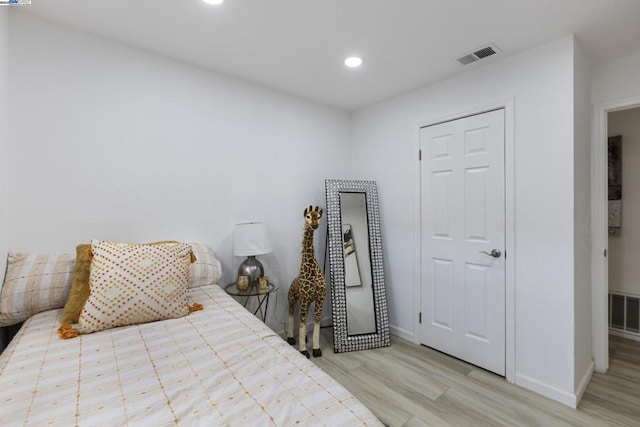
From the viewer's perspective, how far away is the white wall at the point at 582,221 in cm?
195

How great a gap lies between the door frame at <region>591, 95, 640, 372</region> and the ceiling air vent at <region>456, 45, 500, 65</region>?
1.01m

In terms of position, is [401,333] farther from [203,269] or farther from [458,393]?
[203,269]

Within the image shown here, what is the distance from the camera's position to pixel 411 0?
1593mm

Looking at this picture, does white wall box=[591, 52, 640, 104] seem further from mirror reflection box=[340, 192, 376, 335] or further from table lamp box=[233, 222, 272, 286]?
table lamp box=[233, 222, 272, 286]

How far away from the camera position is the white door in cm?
227

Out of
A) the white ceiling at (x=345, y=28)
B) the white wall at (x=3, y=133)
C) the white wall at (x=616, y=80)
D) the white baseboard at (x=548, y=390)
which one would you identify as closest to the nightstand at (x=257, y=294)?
the white wall at (x=3, y=133)

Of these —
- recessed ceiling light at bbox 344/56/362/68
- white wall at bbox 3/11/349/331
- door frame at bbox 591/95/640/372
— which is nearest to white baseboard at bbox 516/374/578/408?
door frame at bbox 591/95/640/372

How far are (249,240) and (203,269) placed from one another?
1.39 ft

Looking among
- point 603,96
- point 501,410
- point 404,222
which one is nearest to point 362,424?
point 501,410

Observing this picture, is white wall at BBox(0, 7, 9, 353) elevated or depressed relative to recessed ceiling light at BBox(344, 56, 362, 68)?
depressed

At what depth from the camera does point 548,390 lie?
200cm

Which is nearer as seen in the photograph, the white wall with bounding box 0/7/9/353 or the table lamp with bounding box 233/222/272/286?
the white wall with bounding box 0/7/9/353

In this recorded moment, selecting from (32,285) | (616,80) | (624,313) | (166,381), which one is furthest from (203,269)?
(624,313)

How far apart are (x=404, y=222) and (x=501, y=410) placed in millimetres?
1601
